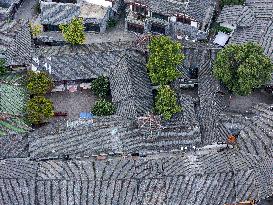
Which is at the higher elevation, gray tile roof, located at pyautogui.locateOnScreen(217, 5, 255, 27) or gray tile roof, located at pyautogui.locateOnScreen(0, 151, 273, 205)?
gray tile roof, located at pyautogui.locateOnScreen(217, 5, 255, 27)

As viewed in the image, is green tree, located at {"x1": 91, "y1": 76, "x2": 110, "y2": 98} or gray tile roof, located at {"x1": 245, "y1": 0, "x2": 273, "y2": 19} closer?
green tree, located at {"x1": 91, "y1": 76, "x2": 110, "y2": 98}

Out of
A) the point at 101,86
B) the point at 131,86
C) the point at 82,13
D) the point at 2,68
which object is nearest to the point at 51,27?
the point at 82,13

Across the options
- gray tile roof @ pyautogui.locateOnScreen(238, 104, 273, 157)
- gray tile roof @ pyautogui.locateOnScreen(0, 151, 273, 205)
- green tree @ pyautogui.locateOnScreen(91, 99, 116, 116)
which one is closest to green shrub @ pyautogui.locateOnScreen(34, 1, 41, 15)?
green tree @ pyautogui.locateOnScreen(91, 99, 116, 116)

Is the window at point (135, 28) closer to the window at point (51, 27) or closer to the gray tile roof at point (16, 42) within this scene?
the window at point (51, 27)

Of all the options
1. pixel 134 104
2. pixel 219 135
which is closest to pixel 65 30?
pixel 134 104

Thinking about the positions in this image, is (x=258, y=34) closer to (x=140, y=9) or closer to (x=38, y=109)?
(x=140, y=9)

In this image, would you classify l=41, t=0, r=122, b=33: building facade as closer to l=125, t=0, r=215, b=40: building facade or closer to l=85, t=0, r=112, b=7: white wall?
l=85, t=0, r=112, b=7: white wall
